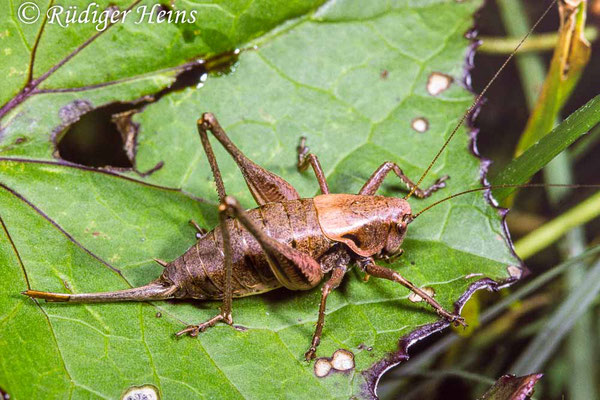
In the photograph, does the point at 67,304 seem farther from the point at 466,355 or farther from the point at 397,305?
the point at 466,355

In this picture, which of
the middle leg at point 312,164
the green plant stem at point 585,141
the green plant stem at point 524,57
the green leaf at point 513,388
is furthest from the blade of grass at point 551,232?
the middle leg at point 312,164

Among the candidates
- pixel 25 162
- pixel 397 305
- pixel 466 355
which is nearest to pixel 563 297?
pixel 466 355

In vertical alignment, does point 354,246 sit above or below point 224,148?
below

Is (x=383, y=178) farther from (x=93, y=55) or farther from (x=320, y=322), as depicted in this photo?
(x=93, y=55)

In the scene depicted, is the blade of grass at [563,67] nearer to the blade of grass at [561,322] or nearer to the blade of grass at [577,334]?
the blade of grass at [577,334]

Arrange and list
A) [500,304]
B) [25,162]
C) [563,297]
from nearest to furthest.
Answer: [25,162], [500,304], [563,297]

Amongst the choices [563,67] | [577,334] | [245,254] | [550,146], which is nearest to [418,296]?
[245,254]
